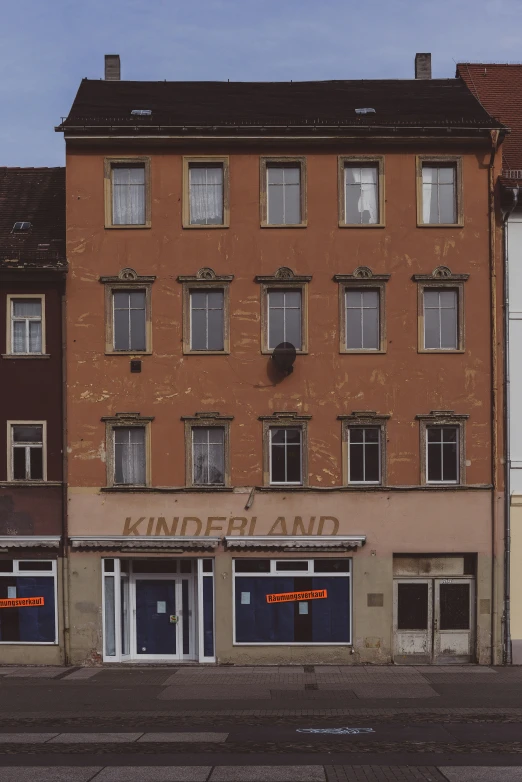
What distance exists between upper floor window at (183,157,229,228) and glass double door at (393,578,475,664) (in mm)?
10734

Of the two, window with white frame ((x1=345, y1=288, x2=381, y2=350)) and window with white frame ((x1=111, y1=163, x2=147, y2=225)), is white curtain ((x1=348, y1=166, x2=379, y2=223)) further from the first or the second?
window with white frame ((x1=111, y1=163, x2=147, y2=225))

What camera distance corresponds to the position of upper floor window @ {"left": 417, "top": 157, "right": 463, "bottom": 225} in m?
29.3

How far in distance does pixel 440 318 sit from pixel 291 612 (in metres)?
8.64

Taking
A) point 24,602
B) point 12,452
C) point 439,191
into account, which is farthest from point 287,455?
point 439,191

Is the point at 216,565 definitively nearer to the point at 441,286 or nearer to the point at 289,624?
the point at 289,624

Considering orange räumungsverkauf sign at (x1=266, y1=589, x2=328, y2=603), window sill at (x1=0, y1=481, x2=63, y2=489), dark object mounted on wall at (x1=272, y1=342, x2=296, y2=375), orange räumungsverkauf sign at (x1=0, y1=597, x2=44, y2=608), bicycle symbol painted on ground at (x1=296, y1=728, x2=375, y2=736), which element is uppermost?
dark object mounted on wall at (x1=272, y1=342, x2=296, y2=375)

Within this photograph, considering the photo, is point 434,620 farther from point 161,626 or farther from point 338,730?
point 338,730

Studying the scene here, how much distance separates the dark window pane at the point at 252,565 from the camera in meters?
28.8

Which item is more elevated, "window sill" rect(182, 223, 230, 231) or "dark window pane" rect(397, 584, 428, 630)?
"window sill" rect(182, 223, 230, 231)

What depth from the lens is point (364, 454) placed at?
95.2ft

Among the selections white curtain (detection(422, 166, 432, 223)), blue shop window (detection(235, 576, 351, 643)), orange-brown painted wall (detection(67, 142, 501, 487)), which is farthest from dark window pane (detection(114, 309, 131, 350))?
white curtain (detection(422, 166, 432, 223))

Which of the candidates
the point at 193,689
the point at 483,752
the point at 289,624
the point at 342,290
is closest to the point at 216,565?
the point at 289,624

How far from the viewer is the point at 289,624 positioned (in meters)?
28.6

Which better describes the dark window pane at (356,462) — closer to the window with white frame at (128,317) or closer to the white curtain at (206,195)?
the window with white frame at (128,317)
